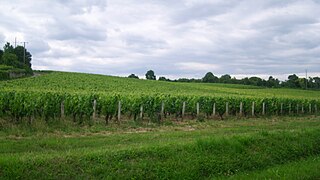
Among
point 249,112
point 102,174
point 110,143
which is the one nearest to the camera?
point 102,174

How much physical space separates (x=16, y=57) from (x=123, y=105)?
77893mm

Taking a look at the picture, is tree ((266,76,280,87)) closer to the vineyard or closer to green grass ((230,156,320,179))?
the vineyard

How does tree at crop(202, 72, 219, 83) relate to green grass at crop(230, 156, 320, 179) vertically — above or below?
above

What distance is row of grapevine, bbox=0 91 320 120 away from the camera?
20203 mm

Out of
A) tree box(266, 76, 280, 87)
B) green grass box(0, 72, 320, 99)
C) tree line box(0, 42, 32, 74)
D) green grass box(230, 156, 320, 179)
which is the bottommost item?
green grass box(230, 156, 320, 179)

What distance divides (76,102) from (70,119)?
1.25 m

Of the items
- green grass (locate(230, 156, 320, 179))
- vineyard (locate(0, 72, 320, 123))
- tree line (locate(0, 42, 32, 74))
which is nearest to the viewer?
green grass (locate(230, 156, 320, 179))

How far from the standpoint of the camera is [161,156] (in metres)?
10.9

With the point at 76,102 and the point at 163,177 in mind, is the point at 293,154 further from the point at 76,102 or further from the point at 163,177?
the point at 76,102

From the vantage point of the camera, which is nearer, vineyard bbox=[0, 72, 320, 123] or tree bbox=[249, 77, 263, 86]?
vineyard bbox=[0, 72, 320, 123]

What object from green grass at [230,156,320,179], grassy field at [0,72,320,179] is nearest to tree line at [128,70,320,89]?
grassy field at [0,72,320,179]

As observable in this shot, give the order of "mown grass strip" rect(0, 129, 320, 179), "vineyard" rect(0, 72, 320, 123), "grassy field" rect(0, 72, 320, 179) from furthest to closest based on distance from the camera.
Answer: "vineyard" rect(0, 72, 320, 123)
"grassy field" rect(0, 72, 320, 179)
"mown grass strip" rect(0, 129, 320, 179)

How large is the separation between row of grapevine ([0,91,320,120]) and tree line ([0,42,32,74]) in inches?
2659

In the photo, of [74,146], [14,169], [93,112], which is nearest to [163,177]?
[14,169]
